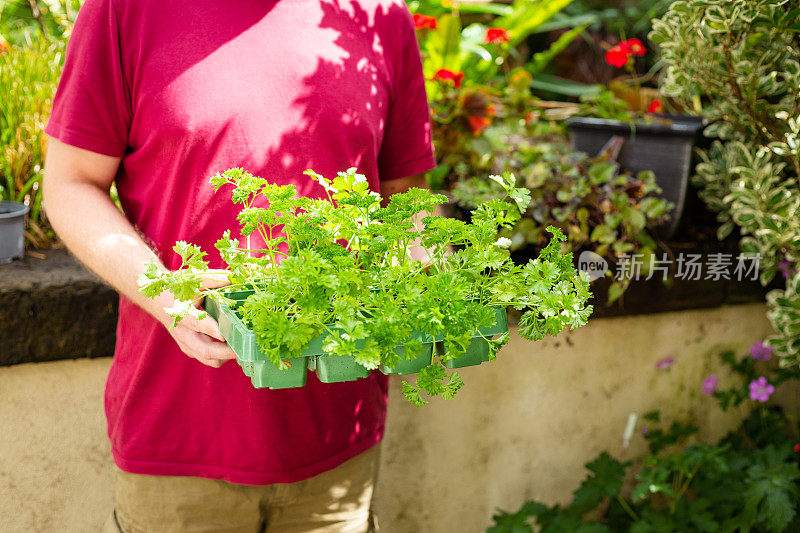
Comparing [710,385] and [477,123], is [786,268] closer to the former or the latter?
[710,385]

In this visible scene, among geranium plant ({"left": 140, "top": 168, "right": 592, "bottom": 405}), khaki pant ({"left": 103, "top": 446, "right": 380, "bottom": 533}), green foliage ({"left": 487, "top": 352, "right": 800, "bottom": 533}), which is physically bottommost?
green foliage ({"left": 487, "top": 352, "right": 800, "bottom": 533})

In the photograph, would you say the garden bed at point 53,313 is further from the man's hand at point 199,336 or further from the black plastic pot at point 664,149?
the black plastic pot at point 664,149

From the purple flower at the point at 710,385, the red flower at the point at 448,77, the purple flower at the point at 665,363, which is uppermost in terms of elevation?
the red flower at the point at 448,77

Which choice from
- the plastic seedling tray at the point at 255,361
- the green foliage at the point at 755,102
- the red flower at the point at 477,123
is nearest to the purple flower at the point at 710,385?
the green foliage at the point at 755,102

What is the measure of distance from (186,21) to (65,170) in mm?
345

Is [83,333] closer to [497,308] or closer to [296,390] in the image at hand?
[296,390]

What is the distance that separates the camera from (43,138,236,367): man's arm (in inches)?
48.6

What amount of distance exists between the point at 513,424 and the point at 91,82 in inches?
66.5

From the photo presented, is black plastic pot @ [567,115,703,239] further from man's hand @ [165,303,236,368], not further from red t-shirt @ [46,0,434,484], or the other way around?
man's hand @ [165,303,236,368]

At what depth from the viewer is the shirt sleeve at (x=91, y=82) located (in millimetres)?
1251

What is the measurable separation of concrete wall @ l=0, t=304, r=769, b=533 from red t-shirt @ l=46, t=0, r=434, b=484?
539mm

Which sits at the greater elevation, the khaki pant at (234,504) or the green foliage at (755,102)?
the green foliage at (755,102)

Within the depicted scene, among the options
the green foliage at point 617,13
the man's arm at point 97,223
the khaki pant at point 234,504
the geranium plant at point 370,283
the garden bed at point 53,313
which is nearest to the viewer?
the geranium plant at point 370,283

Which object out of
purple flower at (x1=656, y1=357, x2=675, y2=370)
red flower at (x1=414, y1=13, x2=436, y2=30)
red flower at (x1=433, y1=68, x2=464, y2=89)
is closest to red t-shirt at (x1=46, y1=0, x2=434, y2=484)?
red flower at (x1=433, y1=68, x2=464, y2=89)
